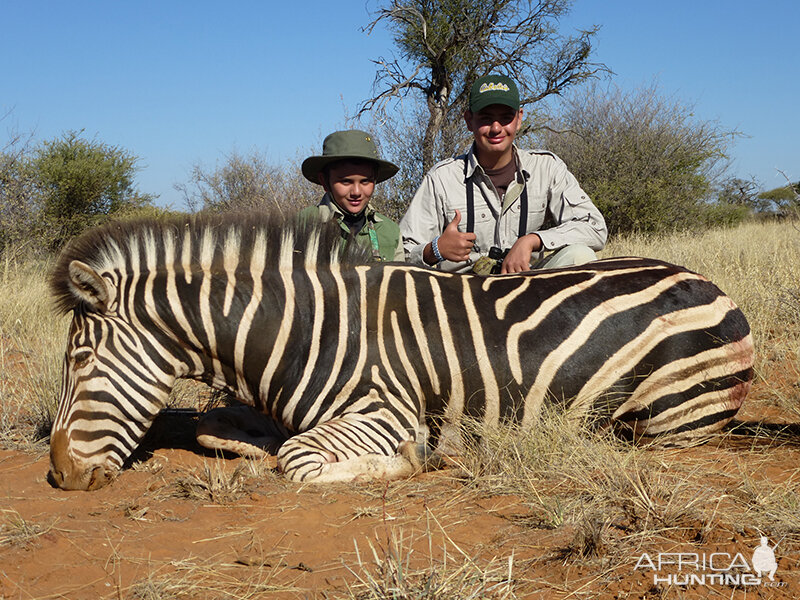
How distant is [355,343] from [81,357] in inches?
51.1

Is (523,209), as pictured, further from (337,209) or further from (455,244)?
(337,209)

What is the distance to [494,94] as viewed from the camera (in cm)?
497

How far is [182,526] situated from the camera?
8.95ft

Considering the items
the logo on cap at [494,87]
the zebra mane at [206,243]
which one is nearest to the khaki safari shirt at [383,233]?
the logo on cap at [494,87]

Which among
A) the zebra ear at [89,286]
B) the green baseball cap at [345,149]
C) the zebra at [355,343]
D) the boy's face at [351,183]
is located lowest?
the zebra at [355,343]

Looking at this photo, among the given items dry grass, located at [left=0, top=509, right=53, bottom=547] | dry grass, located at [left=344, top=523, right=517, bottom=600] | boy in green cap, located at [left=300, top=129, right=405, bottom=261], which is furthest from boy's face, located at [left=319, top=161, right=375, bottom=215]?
dry grass, located at [left=344, top=523, right=517, bottom=600]

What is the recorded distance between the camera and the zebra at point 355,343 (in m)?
3.38

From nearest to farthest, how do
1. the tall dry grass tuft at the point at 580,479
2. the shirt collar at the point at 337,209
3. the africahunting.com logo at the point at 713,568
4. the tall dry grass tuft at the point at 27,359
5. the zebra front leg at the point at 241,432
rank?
the africahunting.com logo at the point at 713,568, the tall dry grass tuft at the point at 580,479, the zebra front leg at the point at 241,432, the tall dry grass tuft at the point at 27,359, the shirt collar at the point at 337,209

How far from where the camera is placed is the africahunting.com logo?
2.07 meters

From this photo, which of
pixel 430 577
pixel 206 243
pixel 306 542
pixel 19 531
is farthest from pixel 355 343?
pixel 430 577

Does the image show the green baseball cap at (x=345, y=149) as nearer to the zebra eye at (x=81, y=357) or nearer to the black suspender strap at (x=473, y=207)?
the black suspender strap at (x=473, y=207)

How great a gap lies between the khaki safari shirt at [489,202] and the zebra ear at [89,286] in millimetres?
2421

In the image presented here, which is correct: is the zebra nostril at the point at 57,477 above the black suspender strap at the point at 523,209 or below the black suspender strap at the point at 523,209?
below

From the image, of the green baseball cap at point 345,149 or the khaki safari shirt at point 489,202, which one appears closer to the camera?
the green baseball cap at point 345,149
